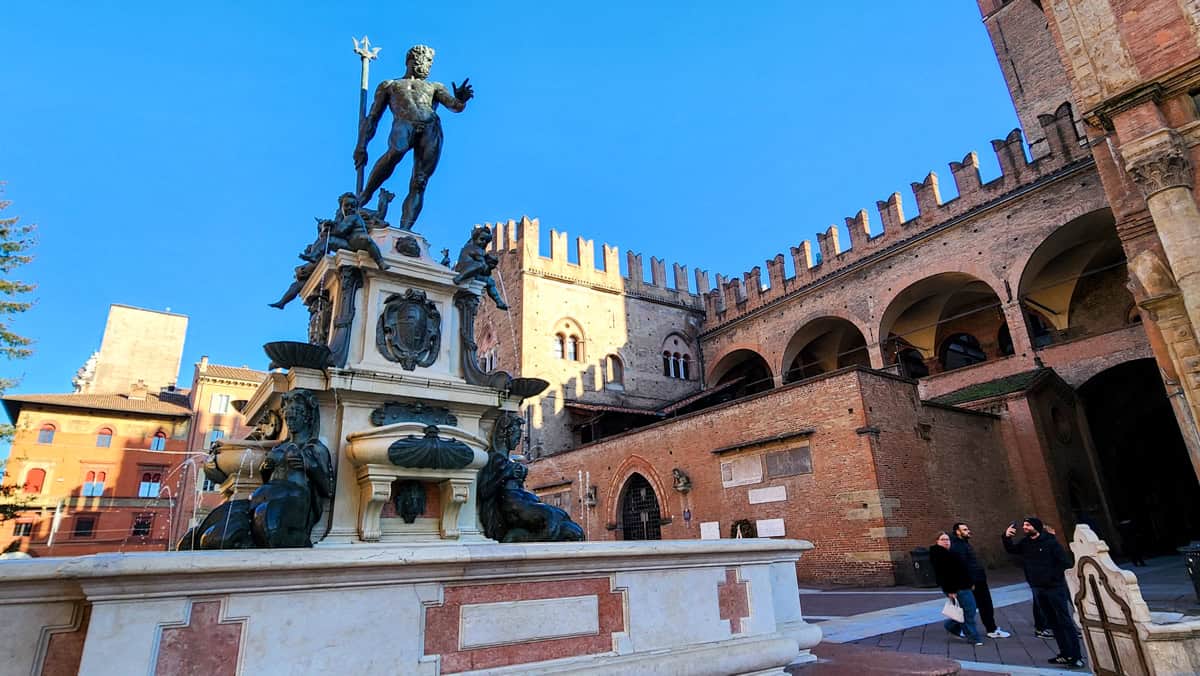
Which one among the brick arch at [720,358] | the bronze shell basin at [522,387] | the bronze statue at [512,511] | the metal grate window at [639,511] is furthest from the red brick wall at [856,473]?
the brick arch at [720,358]

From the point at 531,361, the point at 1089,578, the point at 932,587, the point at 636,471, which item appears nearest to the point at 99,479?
the point at 531,361

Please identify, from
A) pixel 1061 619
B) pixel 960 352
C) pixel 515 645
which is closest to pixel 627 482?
pixel 1061 619

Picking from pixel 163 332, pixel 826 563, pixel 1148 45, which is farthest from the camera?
pixel 163 332

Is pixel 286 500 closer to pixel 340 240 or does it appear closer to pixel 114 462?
pixel 340 240

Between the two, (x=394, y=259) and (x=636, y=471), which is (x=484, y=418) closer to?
(x=394, y=259)

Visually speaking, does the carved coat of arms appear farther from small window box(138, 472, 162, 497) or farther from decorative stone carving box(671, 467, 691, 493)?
small window box(138, 472, 162, 497)

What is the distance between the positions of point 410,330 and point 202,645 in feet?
11.0

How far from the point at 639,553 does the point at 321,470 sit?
2616 mm

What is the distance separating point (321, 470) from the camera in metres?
4.47

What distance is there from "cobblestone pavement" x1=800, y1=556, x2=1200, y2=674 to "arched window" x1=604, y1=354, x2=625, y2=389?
16.9 meters

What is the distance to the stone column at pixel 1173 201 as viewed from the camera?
9688 mm

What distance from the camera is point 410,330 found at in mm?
5371

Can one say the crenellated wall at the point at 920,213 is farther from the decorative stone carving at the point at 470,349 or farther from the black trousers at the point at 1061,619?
the decorative stone carving at the point at 470,349

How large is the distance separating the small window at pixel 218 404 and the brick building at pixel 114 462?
49mm
